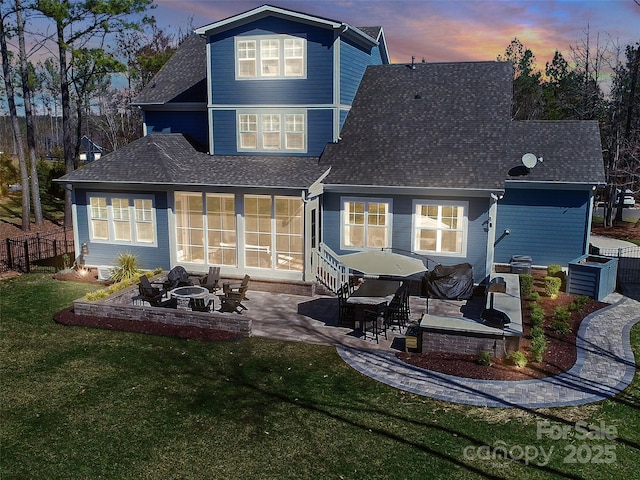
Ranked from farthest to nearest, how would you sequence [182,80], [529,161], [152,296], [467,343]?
1. [182,80]
2. [529,161]
3. [152,296]
4. [467,343]

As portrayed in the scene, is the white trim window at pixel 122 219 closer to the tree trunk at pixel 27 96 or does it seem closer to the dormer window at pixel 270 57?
the dormer window at pixel 270 57

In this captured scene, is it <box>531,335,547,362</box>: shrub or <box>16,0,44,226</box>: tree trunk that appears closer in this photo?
<box>531,335,547,362</box>: shrub

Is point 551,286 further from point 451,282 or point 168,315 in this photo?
point 168,315

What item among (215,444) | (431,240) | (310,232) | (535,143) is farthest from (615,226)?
(215,444)

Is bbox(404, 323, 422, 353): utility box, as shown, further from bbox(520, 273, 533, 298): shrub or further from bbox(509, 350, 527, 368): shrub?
bbox(520, 273, 533, 298): shrub

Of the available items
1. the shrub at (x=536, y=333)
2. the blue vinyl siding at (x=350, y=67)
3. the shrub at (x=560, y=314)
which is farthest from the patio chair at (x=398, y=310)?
the blue vinyl siding at (x=350, y=67)

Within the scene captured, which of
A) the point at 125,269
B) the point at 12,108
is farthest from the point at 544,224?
the point at 12,108

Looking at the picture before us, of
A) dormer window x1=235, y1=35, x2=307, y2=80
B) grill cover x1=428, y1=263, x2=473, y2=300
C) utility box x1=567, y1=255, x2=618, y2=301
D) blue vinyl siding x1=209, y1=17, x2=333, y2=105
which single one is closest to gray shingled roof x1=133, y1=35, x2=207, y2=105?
blue vinyl siding x1=209, y1=17, x2=333, y2=105
